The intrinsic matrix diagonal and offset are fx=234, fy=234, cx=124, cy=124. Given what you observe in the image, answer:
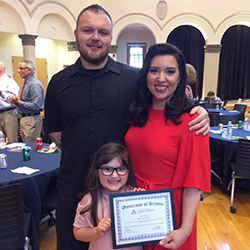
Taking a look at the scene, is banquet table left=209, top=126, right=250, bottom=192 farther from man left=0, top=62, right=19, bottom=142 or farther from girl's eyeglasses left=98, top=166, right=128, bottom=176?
man left=0, top=62, right=19, bottom=142

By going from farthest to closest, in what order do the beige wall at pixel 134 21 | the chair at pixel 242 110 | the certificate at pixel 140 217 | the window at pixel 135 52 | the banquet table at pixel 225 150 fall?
the window at pixel 135 52 < the beige wall at pixel 134 21 < the chair at pixel 242 110 < the banquet table at pixel 225 150 < the certificate at pixel 140 217

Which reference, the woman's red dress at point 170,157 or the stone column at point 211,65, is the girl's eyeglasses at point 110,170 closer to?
the woman's red dress at point 170,157

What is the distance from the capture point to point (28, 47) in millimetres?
7379

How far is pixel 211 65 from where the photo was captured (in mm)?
9531

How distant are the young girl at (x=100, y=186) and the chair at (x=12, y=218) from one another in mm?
735

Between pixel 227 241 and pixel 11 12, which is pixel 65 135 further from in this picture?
pixel 11 12

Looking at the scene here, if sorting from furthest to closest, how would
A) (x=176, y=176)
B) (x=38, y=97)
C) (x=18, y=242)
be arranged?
Result: (x=38, y=97)
(x=18, y=242)
(x=176, y=176)

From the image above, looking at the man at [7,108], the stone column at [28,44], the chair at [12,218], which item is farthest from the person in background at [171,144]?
the stone column at [28,44]

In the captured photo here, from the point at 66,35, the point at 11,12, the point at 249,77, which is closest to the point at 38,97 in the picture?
the point at 11,12

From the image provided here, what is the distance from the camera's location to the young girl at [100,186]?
1.29m

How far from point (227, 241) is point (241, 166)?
1030mm

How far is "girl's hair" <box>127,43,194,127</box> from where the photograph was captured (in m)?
1.25

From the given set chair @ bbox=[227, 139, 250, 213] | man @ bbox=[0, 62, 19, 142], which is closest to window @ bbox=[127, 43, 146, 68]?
man @ bbox=[0, 62, 19, 142]

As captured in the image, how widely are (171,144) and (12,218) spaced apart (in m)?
1.43
